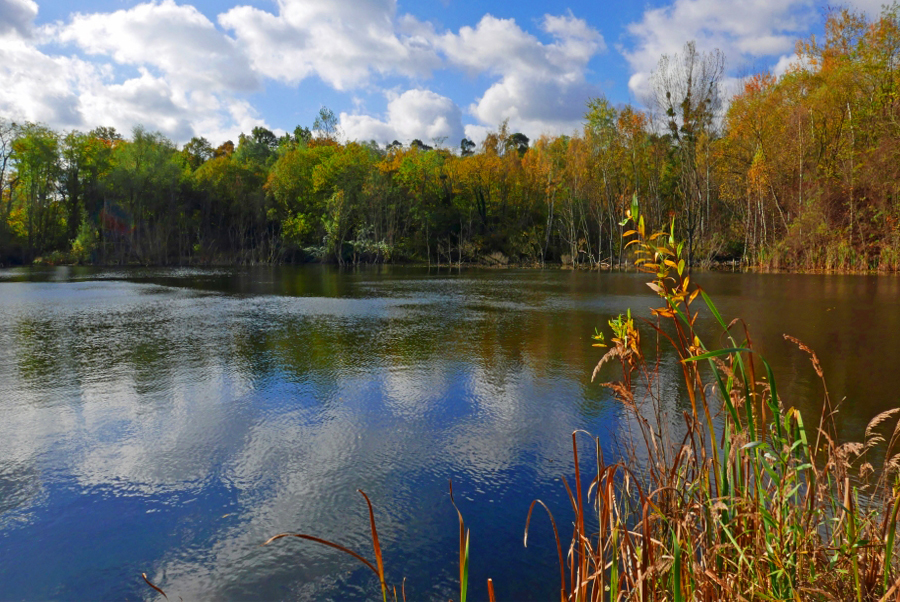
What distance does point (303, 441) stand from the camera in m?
4.98

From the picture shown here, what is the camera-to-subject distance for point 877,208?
24.5m

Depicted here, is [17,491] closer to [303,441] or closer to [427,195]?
[303,441]

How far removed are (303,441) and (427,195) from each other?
45.0 meters

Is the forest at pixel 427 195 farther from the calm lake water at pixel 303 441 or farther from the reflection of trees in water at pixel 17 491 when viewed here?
the reflection of trees in water at pixel 17 491

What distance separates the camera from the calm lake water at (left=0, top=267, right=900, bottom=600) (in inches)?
122

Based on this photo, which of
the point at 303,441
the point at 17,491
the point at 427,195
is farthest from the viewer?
the point at 427,195

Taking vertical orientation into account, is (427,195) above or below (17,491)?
above

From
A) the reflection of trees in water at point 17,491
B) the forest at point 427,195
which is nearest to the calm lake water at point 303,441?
the reflection of trees in water at point 17,491

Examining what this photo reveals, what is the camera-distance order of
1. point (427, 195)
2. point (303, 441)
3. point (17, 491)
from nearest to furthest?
point (17, 491) → point (303, 441) → point (427, 195)

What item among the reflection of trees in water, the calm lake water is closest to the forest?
the calm lake water

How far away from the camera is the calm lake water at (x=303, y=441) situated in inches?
122

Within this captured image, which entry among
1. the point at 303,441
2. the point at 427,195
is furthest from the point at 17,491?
the point at 427,195

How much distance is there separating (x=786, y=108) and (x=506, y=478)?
1343 inches

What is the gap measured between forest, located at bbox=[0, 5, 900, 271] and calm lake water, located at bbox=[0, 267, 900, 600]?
25776 mm
